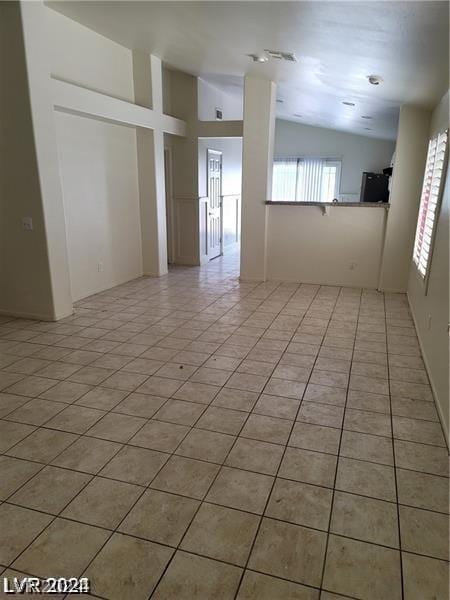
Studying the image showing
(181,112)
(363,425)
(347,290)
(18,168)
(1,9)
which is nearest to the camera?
(363,425)

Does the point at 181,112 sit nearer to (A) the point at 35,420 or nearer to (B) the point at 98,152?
(B) the point at 98,152

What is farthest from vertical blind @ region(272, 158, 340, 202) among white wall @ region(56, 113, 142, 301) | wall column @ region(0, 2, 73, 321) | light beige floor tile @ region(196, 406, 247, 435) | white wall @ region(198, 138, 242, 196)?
light beige floor tile @ region(196, 406, 247, 435)

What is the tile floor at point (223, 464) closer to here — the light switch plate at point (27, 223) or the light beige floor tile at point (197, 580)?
the light beige floor tile at point (197, 580)

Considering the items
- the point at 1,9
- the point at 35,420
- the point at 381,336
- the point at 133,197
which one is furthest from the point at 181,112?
the point at 35,420

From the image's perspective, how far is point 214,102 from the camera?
7.14 metres

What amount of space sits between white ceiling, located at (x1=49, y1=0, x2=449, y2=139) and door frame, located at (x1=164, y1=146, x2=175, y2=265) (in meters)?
1.34

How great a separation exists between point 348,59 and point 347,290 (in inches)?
114

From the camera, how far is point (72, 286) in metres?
4.86

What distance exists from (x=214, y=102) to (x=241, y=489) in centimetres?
A: 670

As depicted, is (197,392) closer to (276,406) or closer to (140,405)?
(140,405)

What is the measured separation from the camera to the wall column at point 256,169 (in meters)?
5.44

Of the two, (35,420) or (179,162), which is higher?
(179,162)

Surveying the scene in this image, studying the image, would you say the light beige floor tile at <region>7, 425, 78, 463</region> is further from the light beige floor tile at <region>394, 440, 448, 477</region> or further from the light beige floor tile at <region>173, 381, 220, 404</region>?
the light beige floor tile at <region>394, 440, 448, 477</region>

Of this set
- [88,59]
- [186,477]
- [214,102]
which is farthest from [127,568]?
[214,102]
